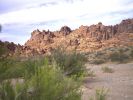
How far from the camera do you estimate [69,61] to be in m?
19.5

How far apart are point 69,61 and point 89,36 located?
7093 centimetres

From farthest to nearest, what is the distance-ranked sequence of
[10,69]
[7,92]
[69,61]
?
1. [69,61]
2. [10,69]
3. [7,92]

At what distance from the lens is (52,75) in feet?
26.6

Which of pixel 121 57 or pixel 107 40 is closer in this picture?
pixel 121 57

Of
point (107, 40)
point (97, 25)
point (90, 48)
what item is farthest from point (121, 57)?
point (97, 25)

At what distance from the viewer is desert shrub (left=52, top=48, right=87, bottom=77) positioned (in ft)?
62.9

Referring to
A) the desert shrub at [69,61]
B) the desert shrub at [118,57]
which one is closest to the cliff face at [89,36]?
the desert shrub at [118,57]

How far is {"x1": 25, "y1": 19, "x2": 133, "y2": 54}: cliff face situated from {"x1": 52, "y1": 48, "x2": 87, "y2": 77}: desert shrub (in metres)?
62.3

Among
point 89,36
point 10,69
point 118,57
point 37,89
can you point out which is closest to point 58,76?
point 10,69

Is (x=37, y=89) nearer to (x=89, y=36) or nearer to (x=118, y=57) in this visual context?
(x=118, y=57)

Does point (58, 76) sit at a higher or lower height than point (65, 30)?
lower

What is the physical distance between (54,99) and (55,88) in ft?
0.74

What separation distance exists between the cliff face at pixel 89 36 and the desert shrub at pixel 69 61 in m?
62.3

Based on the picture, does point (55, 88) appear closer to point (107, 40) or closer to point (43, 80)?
Result: point (43, 80)
